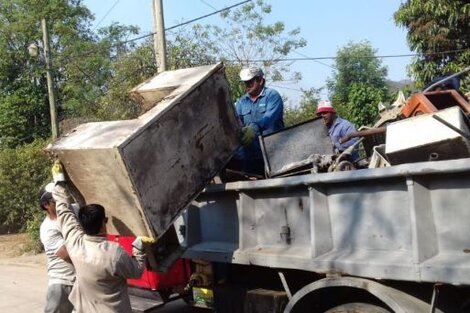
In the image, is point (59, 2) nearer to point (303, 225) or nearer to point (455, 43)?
point (455, 43)

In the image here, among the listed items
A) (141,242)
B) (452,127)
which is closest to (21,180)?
(141,242)

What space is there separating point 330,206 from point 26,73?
24.1 metres

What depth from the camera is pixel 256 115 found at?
5227 millimetres

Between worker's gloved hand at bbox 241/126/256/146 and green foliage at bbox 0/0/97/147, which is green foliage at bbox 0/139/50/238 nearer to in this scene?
green foliage at bbox 0/0/97/147

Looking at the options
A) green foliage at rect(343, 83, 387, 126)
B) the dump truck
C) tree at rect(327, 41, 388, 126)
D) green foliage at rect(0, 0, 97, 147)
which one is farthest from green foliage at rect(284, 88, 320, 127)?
the dump truck

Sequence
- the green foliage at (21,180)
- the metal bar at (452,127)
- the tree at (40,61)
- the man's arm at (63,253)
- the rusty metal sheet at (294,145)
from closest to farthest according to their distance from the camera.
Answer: the metal bar at (452,127)
the rusty metal sheet at (294,145)
the man's arm at (63,253)
the green foliage at (21,180)
the tree at (40,61)

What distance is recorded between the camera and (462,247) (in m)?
2.83

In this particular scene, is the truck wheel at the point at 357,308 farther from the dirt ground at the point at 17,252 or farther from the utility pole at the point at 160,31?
the dirt ground at the point at 17,252

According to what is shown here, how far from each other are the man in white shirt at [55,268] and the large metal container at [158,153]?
50 centimetres

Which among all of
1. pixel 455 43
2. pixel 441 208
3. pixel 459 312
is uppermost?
pixel 455 43

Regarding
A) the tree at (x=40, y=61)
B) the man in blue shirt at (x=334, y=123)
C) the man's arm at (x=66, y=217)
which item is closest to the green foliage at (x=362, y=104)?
the tree at (x=40, y=61)

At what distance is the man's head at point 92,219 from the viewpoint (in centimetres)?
379

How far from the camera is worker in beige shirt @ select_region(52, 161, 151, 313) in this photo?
374cm

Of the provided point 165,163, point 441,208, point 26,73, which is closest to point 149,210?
point 165,163
